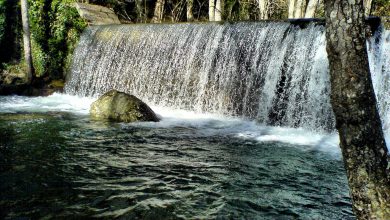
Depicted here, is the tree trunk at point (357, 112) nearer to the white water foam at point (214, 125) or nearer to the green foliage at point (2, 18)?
the white water foam at point (214, 125)

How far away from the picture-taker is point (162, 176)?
6258mm

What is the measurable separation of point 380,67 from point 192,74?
234 inches

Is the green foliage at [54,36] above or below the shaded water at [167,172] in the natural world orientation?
above

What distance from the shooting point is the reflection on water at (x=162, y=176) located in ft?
16.4

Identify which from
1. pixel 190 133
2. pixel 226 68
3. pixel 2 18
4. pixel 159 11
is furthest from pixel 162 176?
pixel 159 11

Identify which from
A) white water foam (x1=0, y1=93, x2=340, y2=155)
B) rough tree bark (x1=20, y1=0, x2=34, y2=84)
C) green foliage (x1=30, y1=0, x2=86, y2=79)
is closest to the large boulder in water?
white water foam (x1=0, y1=93, x2=340, y2=155)

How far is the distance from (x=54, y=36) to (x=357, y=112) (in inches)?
675

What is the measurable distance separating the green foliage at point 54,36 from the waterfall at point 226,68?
107 cm

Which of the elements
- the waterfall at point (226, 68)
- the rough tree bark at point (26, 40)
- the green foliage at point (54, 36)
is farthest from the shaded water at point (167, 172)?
the green foliage at point (54, 36)

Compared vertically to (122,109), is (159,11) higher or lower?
higher

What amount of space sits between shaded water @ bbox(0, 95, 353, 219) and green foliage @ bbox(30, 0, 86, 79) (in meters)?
7.61

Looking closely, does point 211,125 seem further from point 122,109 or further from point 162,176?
point 162,176

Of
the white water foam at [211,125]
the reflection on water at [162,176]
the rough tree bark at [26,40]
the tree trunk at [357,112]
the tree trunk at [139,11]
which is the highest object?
the tree trunk at [139,11]

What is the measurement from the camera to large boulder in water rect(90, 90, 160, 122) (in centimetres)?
1098
